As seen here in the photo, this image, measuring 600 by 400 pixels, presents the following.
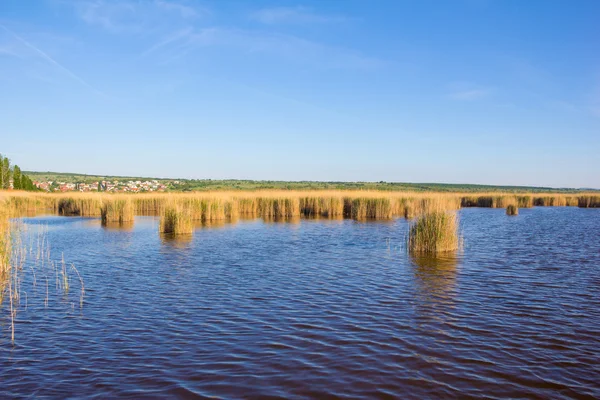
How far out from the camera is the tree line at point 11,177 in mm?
52912

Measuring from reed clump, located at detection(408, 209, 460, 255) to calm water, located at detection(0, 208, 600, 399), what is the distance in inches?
48.6

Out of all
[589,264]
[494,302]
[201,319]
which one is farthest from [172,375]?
[589,264]

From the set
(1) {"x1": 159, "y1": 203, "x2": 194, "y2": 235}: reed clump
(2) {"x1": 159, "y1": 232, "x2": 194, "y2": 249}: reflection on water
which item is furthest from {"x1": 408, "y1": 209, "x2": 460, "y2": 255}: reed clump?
(1) {"x1": 159, "y1": 203, "x2": 194, "y2": 235}: reed clump

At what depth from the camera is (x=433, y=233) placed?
13680 millimetres

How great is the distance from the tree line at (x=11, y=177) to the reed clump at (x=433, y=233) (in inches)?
2025

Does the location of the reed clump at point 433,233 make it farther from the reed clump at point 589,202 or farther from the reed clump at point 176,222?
the reed clump at point 589,202

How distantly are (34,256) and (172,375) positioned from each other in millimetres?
10041

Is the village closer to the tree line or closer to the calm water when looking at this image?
the tree line

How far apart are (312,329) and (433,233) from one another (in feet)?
26.3

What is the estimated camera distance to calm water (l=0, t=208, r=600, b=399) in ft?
16.1

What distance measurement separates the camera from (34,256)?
13.0 m

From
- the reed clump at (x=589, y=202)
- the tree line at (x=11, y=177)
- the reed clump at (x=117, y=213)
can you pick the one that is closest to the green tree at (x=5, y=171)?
the tree line at (x=11, y=177)

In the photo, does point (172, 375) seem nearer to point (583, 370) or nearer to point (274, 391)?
point (274, 391)

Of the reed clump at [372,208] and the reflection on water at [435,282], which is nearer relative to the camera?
the reflection on water at [435,282]
